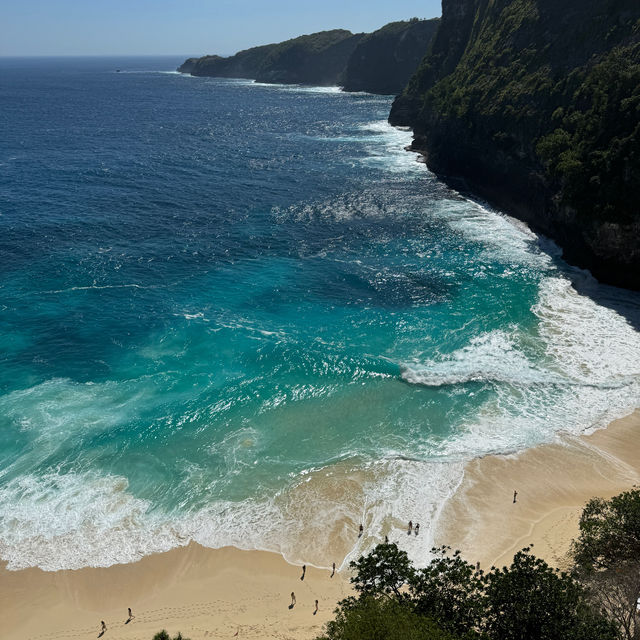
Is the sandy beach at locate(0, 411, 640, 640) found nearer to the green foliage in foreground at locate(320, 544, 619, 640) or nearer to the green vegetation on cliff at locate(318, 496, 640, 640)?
the green vegetation on cliff at locate(318, 496, 640, 640)

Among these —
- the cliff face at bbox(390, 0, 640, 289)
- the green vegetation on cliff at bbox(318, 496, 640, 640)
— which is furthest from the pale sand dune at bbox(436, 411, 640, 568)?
the cliff face at bbox(390, 0, 640, 289)

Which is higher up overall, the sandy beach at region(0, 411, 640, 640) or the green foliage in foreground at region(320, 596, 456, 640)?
the green foliage in foreground at region(320, 596, 456, 640)

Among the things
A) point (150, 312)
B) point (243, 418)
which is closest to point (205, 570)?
point (243, 418)

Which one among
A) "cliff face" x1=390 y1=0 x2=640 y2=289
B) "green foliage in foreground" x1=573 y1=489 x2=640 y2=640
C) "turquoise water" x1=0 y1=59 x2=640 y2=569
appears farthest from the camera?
"cliff face" x1=390 y1=0 x2=640 y2=289

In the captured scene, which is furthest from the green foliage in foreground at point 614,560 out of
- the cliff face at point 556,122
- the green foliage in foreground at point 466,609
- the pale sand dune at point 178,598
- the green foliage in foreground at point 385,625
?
the cliff face at point 556,122

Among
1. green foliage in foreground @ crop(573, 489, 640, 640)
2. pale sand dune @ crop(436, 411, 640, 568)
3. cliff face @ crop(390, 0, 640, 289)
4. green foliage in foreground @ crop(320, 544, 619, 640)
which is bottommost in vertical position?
pale sand dune @ crop(436, 411, 640, 568)

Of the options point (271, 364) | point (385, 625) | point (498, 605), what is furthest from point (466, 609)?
point (271, 364)
